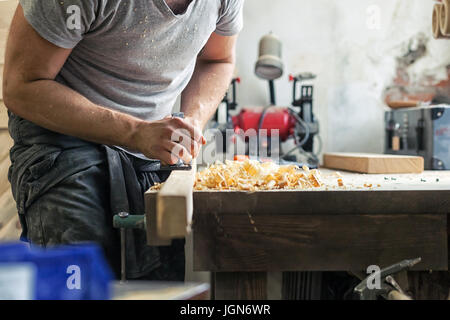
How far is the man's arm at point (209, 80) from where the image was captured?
1384 mm

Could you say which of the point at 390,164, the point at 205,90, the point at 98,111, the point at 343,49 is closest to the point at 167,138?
the point at 98,111

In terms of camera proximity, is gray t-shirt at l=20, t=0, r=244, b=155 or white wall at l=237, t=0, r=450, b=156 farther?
white wall at l=237, t=0, r=450, b=156

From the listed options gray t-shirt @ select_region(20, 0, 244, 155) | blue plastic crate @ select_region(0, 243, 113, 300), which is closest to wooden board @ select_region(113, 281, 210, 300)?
blue plastic crate @ select_region(0, 243, 113, 300)

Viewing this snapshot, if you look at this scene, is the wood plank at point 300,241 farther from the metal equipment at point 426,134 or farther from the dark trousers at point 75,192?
the metal equipment at point 426,134

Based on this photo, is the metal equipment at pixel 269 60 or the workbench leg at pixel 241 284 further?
the metal equipment at pixel 269 60

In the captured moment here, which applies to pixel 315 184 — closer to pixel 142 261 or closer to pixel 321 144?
pixel 142 261

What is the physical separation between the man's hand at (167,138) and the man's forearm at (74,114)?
35mm

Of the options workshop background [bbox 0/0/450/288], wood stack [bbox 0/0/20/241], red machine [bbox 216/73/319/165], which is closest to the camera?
wood stack [bbox 0/0/20/241]

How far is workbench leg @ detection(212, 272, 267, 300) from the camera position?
0.92 meters

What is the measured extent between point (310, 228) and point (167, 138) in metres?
0.36

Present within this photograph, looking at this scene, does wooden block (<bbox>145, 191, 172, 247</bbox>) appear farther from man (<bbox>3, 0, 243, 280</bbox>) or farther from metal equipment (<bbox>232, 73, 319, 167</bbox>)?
metal equipment (<bbox>232, 73, 319, 167</bbox>)

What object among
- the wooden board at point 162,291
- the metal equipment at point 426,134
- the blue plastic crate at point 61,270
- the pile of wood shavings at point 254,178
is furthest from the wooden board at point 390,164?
the blue plastic crate at point 61,270

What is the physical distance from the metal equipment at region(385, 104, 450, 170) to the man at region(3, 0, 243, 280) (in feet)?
4.51

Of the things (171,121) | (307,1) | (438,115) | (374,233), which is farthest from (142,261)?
(307,1)
